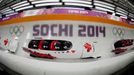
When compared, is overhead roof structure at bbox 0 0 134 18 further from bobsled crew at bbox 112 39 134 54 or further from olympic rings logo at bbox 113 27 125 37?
bobsled crew at bbox 112 39 134 54

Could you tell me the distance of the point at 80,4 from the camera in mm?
6836

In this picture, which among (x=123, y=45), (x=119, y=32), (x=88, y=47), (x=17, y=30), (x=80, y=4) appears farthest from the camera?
(x=80, y=4)

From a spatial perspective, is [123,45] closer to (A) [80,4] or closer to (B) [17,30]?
(A) [80,4]

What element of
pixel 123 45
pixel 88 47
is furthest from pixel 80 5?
pixel 88 47

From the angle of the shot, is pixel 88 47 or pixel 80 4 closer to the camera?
pixel 88 47

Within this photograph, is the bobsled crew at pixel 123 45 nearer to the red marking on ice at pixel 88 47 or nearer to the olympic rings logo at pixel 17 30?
the red marking on ice at pixel 88 47

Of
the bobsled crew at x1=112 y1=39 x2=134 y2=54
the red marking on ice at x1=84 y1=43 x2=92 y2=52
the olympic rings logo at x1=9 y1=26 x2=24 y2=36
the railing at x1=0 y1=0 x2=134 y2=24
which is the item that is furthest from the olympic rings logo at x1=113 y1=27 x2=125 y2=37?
the olympic rings logo at x1=9 y1=26 x2=24 y2=36

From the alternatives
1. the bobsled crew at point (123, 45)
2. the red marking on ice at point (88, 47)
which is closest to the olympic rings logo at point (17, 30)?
the red marking on ice at point (88, 47)

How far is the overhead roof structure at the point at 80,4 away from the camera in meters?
6.87

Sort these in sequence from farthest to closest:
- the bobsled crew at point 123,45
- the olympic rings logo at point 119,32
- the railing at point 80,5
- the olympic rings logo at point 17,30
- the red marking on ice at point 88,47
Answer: the railing at point 80,5, the olympic rings logo at point 119,32, the olympic rings logo at point 17,30, the bobsled crew at point 123,45, the red marking on ice at point 88,47

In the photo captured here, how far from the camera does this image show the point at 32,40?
4.68 m

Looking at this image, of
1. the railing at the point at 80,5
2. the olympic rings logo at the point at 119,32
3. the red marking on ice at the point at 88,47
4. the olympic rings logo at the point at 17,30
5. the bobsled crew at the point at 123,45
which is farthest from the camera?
the railing at the point at 80,5

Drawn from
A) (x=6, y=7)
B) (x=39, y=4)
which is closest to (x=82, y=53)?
(x=39, y=4)

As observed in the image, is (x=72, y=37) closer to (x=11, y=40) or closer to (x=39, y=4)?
(x=11, y=40)
